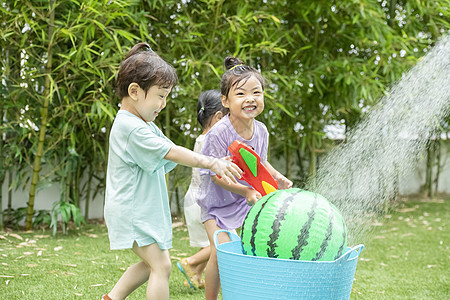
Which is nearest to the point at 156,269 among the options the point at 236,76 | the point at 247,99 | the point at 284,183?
the point at 284,183

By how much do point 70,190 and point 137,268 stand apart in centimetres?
354

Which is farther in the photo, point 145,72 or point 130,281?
point 130,281

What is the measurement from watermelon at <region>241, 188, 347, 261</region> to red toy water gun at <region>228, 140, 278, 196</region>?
0.88 ft

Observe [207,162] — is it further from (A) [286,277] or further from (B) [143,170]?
(A) [286,277]

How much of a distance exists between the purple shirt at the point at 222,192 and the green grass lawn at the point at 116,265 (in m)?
0.65

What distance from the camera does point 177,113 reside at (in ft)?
19.0

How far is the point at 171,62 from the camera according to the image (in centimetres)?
552

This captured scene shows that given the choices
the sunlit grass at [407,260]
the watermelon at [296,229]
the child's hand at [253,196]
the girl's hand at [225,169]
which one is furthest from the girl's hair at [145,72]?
the sunlit grass at [407,260]

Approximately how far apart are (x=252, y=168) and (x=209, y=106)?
1252 millimetres

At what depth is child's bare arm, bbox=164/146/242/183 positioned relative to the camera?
87.2 inches

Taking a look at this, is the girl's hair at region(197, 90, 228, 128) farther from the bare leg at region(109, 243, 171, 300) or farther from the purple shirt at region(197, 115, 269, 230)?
the bare leg at region(109, 243, 171, 300)

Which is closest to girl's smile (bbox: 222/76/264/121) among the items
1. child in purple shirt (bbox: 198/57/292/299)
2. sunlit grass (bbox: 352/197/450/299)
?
child in purple shirt (bbox: 198/57/292/299)

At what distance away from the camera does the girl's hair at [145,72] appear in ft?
7.90

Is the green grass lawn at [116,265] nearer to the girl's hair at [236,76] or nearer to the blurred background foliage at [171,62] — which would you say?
the blurred background foliage at [171,62]
